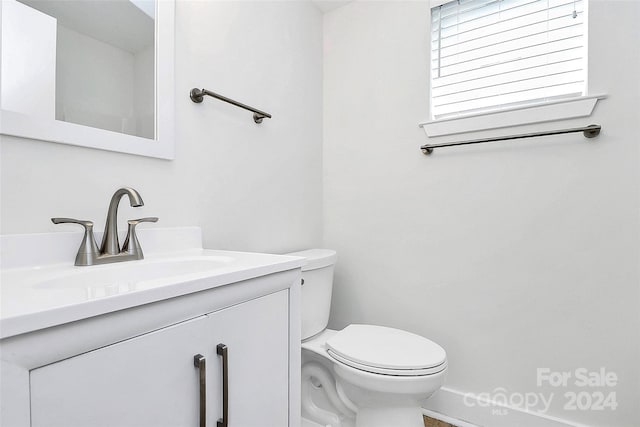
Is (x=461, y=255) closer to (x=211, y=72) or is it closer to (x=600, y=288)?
(x=600, y=288)

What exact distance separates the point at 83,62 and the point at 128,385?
0.87m

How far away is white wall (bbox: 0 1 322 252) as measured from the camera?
2.71 ft

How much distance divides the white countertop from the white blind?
3.93 ft

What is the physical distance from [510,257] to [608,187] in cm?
43

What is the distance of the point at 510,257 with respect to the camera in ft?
4.59

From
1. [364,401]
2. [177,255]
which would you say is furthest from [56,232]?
[364,401]

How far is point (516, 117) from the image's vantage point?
4.47ft

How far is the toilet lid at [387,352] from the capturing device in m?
1.08

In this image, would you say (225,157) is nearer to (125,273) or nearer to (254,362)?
(125,273)

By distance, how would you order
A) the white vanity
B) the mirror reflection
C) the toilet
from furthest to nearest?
1. the toilet
2. the mirror reflection
3. the white vanity

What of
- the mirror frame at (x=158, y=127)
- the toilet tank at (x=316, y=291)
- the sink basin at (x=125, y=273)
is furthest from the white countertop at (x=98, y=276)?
the toilet tank at (x=316, y=291)

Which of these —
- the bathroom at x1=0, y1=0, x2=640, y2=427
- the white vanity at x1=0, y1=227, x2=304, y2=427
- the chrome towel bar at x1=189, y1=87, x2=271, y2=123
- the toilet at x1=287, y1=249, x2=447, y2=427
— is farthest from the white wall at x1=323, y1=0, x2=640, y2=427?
the white vanity at x1=0, y1=227, x2=304, y2=427

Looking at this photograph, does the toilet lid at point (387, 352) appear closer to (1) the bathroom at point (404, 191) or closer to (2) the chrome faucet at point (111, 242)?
(1) the bathroom at point (404, 191)

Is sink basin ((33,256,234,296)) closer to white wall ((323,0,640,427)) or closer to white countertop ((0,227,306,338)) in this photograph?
white countertop ((0,227,306,338))
